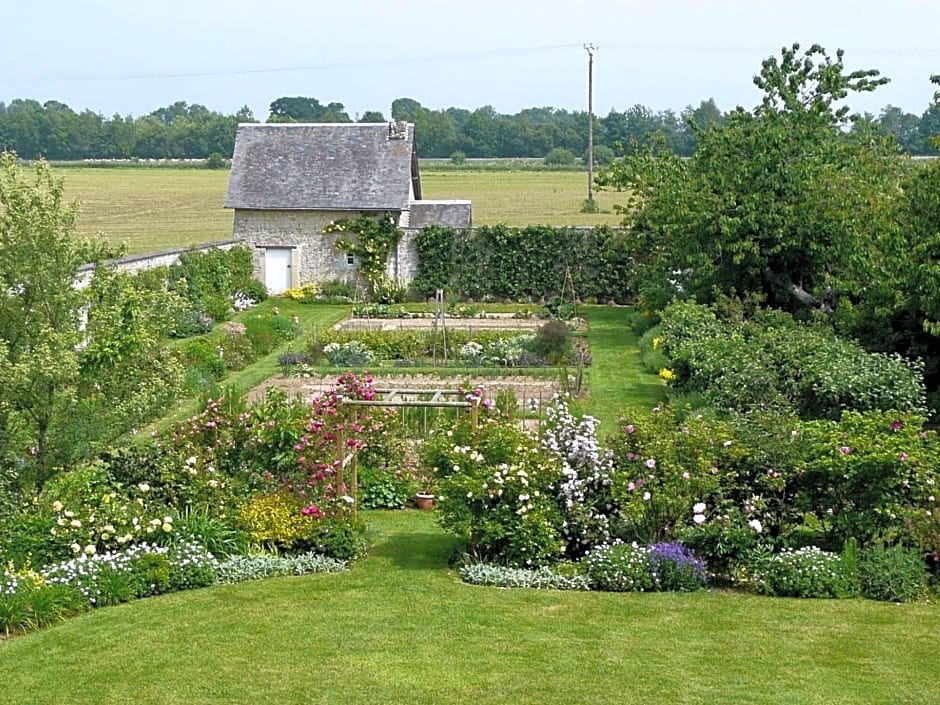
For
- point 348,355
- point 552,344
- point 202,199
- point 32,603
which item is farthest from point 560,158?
point 32,603

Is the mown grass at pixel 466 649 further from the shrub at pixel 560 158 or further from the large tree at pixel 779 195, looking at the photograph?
the shrub at pixel 560 158

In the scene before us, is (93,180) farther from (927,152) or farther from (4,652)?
(4,652)

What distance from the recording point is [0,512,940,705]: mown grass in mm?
7785

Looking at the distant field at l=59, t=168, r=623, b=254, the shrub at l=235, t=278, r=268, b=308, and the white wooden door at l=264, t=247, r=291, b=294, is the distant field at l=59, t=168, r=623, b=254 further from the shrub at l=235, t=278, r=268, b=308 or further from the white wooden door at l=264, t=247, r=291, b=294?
the shrub at l=235, t=278, r=268, b=308

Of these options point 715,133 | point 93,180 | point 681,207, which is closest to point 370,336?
point 681,207

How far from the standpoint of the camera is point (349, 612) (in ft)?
31.0

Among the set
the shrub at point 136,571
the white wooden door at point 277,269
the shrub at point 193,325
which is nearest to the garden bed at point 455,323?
the shrub at point 193,325

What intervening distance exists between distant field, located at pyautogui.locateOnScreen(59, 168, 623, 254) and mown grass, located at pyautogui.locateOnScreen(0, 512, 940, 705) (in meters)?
32.9

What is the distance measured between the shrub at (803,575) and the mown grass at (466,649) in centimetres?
20

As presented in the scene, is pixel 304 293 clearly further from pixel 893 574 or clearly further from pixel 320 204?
pixel 893 574

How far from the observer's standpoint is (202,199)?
232 ft

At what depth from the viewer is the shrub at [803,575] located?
9922 mm

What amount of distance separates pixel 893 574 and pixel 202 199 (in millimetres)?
64816

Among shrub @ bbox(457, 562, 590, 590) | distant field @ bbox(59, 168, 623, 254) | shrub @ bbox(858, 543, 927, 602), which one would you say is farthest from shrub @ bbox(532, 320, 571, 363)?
distant field @ bbox(59, 168, 623, 254)
